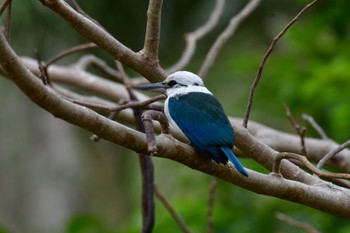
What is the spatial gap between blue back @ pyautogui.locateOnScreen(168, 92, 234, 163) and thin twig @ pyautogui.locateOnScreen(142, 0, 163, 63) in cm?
21

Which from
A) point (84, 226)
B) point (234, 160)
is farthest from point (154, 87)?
point (84, 226)

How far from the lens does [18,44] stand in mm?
7879

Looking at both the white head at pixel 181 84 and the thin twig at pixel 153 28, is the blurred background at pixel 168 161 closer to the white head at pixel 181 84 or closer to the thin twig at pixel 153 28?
the white head at pixel 181 84

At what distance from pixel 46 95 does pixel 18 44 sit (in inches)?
246

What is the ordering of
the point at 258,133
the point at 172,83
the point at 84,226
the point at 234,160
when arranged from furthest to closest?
the point at 84,226, the point at 258,133, the point at 172,83, the point at 234,160

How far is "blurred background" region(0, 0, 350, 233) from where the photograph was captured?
15.6ft

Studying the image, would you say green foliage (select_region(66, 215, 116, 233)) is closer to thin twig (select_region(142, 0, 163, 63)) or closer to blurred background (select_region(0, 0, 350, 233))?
blurred background (select_region(0, 0, 350, 233))

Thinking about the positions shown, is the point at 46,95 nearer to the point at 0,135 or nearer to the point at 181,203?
the point at 181,203

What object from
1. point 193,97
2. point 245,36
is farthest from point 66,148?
point 193,97

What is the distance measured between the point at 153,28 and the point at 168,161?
6346mm

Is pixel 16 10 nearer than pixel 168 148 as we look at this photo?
No

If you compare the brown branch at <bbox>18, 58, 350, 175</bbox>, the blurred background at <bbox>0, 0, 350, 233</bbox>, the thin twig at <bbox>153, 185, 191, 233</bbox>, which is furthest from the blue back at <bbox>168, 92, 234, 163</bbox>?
the blurred background at <bbox>0, 0, 350, 233</bbox>

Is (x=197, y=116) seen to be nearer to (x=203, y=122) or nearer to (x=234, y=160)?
(x=203, y=122)

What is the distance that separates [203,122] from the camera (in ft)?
8.36
